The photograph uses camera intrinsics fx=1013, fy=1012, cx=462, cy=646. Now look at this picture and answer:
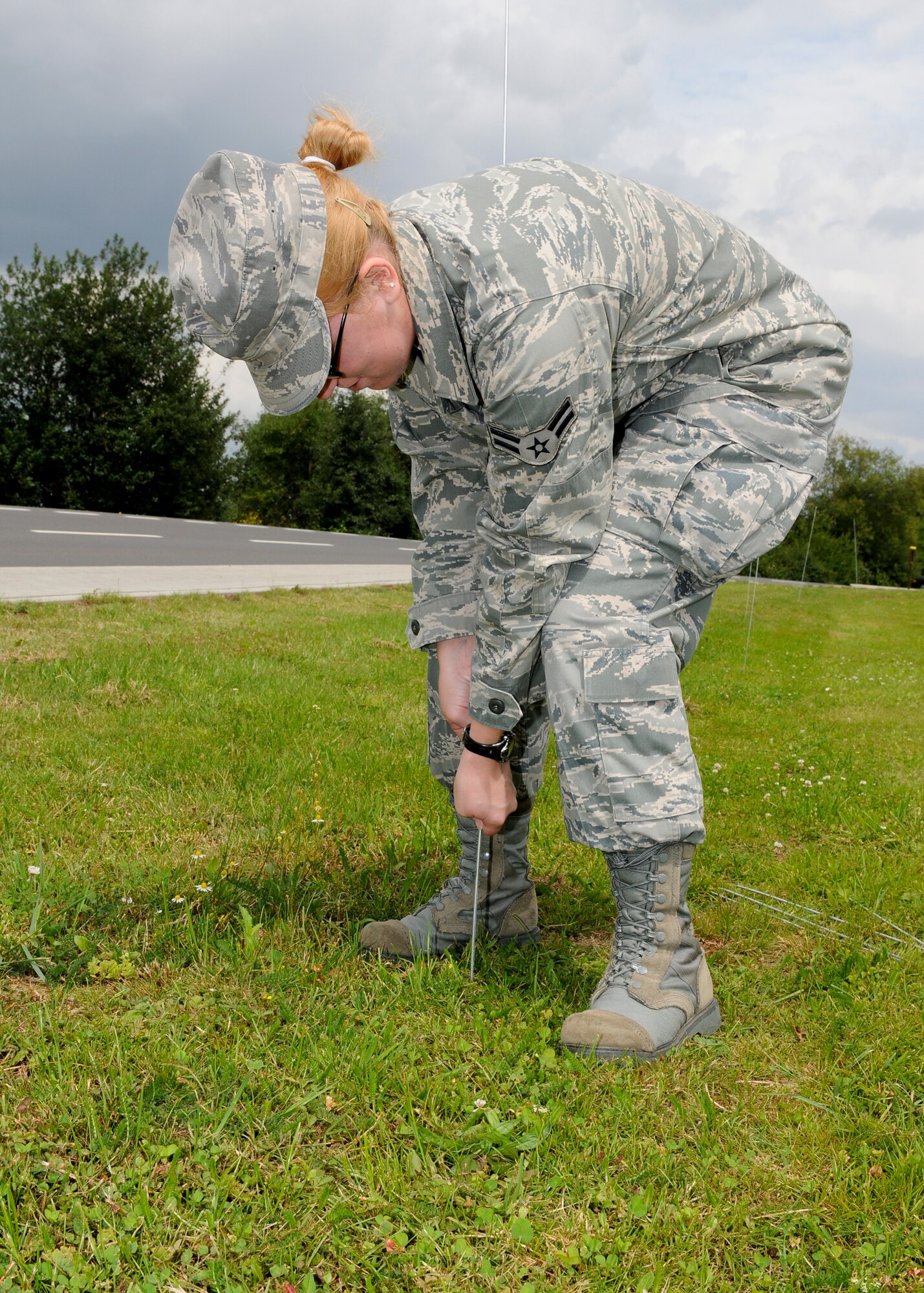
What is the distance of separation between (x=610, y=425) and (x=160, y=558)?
10.6 meters

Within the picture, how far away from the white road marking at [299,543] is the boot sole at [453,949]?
46.6 feet

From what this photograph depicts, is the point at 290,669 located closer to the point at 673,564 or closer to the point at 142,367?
the point at 673,564

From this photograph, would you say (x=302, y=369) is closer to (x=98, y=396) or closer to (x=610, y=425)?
(x=610, y=425)

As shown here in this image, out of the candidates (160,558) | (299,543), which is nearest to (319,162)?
(160,558)

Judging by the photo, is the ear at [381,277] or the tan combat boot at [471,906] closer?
the ear at [381,277]

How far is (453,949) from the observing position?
2506 millimetres

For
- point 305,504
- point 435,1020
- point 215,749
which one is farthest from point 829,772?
point 305,504

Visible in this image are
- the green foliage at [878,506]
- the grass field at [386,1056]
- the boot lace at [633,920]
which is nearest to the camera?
the grass field at [386,1056]

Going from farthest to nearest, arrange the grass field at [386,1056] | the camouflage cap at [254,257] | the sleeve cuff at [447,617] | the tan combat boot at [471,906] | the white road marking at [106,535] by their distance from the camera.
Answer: the white road marking at [106,535], the tan combat boot at [471,906], the sleeve cuff at [447,617], the camouflage cap at [254,257], the grass field at [386,1056]

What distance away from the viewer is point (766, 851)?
11.2 ft

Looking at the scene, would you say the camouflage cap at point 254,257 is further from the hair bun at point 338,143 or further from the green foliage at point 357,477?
the green foliage at point 357,477

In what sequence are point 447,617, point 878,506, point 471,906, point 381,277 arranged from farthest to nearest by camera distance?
point 878,506 < point 471,906 < point 447,617 < point 381,277

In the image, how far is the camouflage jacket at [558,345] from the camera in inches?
69.3

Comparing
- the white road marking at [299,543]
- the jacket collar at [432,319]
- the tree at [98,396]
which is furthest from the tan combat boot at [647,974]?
the tree at [98,396]
